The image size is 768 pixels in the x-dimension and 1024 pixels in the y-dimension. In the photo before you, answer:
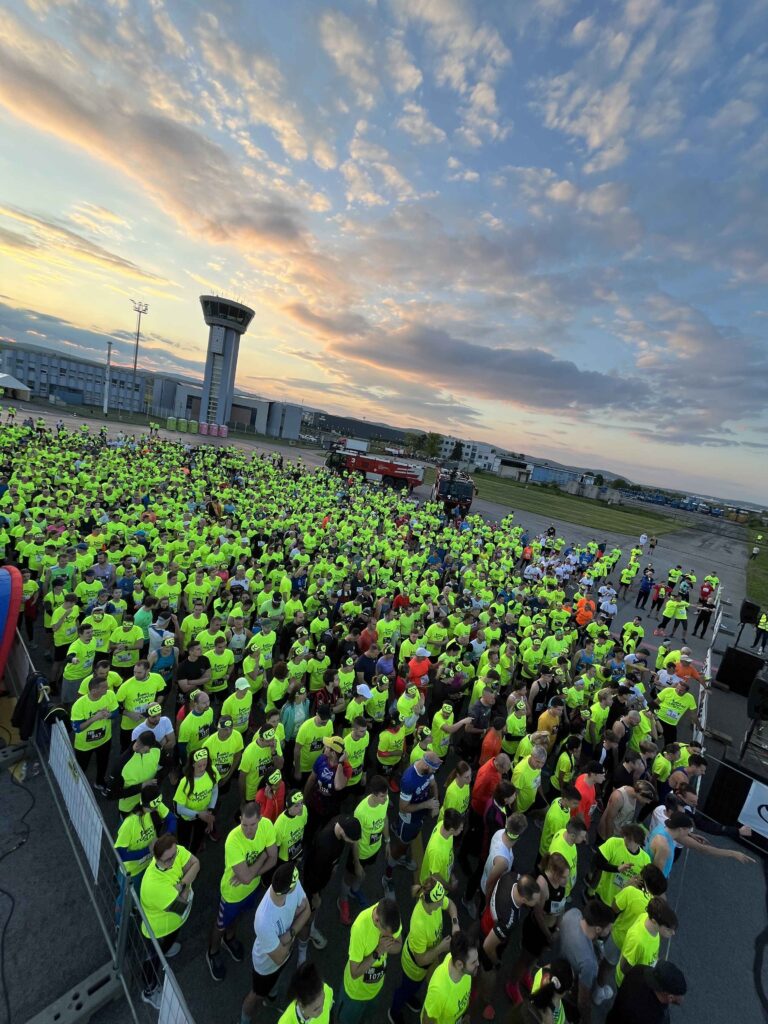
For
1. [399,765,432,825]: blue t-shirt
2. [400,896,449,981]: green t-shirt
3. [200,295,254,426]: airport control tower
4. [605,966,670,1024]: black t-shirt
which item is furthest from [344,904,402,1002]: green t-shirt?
[200,295,254,426]: airport control tower

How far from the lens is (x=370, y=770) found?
7332 mm

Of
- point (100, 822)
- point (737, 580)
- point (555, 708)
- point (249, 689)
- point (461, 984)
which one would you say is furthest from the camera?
point (737, 580)

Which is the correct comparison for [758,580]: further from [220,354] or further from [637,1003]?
[220,354]

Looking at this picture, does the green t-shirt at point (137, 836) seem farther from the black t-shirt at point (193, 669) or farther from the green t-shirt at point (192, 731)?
the black t-shirt at point (193, 669)

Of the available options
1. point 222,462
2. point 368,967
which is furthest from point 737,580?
point 368,967

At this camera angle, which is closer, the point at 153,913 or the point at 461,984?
the point at 461,984

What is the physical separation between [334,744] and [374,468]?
34098 mm

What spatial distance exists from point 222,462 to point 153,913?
29.7 meters

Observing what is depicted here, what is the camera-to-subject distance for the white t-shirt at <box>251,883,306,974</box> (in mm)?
3598

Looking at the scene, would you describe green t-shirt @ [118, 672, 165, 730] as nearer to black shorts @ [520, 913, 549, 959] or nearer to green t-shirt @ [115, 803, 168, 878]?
green t-shirt @ [115, 803, 168, 878]

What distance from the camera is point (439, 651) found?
961cm

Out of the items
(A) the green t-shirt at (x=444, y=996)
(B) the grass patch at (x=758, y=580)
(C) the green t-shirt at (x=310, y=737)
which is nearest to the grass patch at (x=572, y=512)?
(B) the grass patch at (x=758, y=580)

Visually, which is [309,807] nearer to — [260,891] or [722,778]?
[260,891]

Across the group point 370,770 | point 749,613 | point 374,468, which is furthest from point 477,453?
point 370,770
